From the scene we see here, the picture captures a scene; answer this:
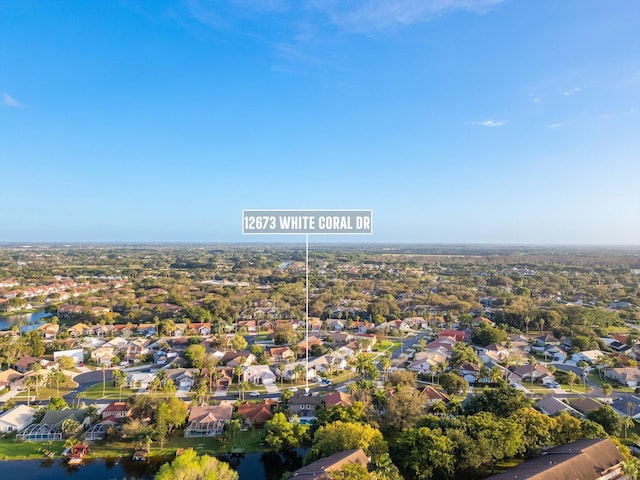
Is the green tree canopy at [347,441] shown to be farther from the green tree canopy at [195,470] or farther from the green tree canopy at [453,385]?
the green tree canopy at [453,385]

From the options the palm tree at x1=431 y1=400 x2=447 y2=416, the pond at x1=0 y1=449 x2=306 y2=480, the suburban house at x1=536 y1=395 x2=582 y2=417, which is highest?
the palm tree at x1=431 y1=400 x2=447 y2=416

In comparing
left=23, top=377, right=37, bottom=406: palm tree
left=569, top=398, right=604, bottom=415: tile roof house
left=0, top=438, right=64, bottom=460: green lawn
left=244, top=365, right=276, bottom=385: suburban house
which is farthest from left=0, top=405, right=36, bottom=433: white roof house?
left=569, top=398, right=604, bottom=415: tile roof house

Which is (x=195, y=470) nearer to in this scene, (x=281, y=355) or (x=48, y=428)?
(x=48, y=428)

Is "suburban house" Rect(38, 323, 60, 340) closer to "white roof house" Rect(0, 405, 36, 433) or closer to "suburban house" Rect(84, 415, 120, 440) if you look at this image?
"white roof house" Rect(0, 405, 36, 433)

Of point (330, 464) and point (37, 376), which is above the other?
point (330, 464)

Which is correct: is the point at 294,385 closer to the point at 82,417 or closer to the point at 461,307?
the point at 82,417

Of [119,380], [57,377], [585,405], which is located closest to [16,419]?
[57,377]
